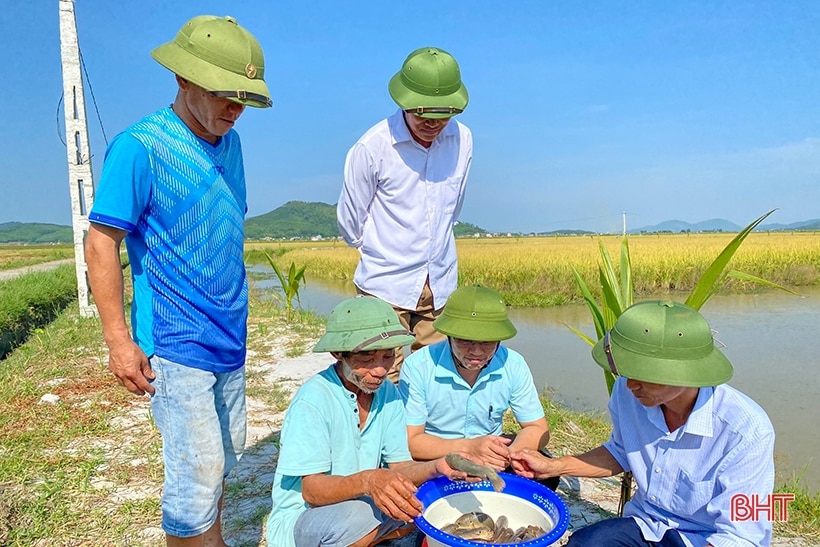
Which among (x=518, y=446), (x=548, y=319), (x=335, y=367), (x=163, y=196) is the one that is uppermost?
(x=163, y=196)

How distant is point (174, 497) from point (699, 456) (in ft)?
5.29

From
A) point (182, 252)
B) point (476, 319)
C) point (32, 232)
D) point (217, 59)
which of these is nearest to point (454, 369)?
point (476, 319)

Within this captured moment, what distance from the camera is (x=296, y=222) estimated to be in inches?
5012

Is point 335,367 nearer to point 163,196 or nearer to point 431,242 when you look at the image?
point 163,196

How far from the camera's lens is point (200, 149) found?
181 centimetres

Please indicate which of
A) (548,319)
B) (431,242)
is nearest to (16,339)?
(431,242)

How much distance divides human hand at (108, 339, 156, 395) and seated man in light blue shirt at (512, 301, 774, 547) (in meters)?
1.38

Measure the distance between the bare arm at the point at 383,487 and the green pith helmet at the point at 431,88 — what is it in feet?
4.84

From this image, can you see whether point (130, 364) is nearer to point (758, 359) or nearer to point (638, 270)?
point (758, 359)

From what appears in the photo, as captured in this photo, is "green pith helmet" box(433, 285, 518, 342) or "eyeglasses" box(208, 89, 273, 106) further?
"green pith helmet" box(433, 285, 518, 342)

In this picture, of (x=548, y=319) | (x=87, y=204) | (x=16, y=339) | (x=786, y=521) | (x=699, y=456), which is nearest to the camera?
(x=699, y=456)

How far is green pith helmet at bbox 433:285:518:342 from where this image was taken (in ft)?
7.23

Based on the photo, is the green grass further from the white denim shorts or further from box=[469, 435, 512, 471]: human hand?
box=[469, 435, 512, 471]: human hand

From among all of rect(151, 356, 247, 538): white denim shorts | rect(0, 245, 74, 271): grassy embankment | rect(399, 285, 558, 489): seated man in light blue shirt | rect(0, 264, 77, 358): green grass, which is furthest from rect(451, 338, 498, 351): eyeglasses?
rect(0, 245, 74, 271): grassy embankment
